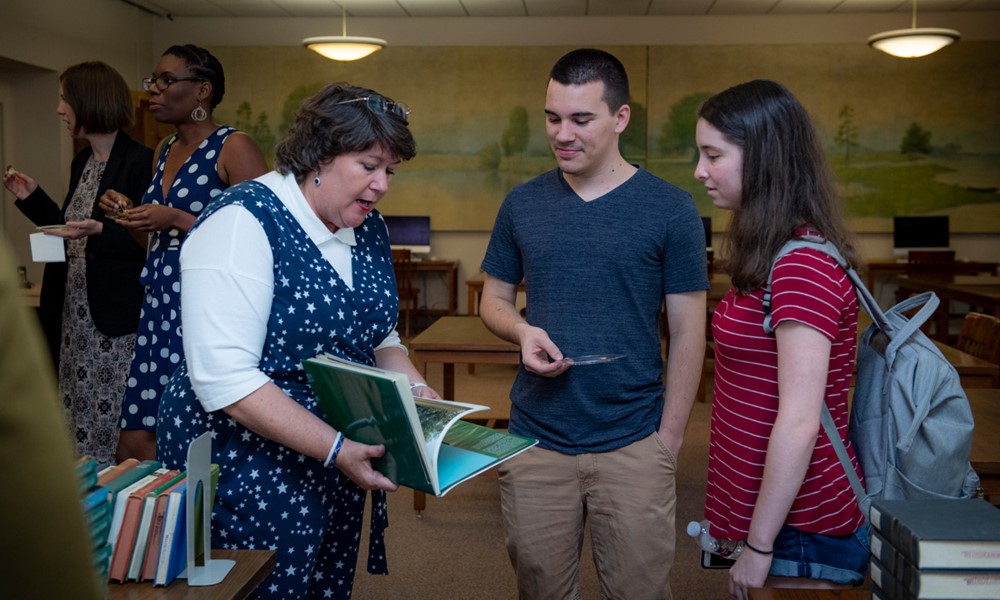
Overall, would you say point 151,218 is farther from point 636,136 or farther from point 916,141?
point 916,141

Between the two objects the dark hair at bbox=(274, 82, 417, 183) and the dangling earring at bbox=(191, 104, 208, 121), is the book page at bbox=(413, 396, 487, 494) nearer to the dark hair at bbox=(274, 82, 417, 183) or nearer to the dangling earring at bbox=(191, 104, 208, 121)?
the dark hair at bbox=(274, 82, 417, 183)

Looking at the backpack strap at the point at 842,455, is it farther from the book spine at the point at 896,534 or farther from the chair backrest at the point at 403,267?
the chair backrest at the point at 403,267

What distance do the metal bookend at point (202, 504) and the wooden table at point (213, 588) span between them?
0.01 metres

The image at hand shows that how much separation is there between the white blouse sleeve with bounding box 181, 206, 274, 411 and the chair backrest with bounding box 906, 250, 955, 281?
24.4 feet

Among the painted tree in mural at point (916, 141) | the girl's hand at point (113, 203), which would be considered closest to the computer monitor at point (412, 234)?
the painted tree in mural at point (916, 141)

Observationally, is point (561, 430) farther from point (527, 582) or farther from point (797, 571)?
point (797, 571)

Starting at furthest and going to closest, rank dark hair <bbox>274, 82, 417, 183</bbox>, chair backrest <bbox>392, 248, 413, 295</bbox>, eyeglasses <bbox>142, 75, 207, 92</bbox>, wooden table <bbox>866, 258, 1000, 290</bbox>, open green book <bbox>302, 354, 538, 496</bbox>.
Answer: chair backrest <bbox>392, 248, 413, 295</bbox> < wooden table <bbox>866, 258, 1000, 290</bbox> < eyeglasses <bbox>142, 75, 207, 92</bbox> < dark hair <bbox>274, 82, 417, 183</bbox> < open green book <bbox>302, 354, 538, 496</bbox>

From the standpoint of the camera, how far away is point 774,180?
161 cm

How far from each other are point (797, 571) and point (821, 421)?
0.27 m

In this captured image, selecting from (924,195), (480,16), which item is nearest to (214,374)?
(480,16)

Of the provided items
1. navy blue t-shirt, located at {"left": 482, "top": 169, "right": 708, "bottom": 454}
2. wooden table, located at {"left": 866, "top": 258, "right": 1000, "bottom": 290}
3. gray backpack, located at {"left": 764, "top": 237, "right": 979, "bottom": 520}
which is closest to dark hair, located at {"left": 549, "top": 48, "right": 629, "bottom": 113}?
navy blue t-shirt, located at {"left": 482, "top": 169, "right": 708, "bottom": 454}

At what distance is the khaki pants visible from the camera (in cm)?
202

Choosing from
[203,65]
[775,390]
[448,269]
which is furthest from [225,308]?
[448,269]

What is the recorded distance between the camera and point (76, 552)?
523 mm
